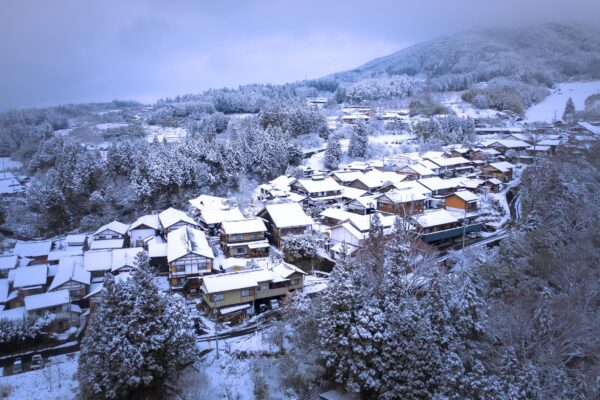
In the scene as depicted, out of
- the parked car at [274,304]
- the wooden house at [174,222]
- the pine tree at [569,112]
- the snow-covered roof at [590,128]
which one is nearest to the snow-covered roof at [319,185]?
the wooden house at [174,222]

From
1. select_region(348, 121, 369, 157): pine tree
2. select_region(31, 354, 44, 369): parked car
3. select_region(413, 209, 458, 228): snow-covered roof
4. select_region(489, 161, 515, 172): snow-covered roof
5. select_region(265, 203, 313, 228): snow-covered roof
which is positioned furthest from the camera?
select_region(348, 121, 369, 157): pine tree

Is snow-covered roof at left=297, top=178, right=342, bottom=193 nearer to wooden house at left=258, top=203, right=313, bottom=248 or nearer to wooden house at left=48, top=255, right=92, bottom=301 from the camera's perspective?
wooden house at left=258, top=203, right=313, bottom=248

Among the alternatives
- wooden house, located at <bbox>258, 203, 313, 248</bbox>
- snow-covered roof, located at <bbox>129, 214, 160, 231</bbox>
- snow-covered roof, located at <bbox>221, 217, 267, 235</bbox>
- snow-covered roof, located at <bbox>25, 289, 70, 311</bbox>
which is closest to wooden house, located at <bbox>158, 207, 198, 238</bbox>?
snow-covered roof, located at <bbox>129, 214, 160, 231</bbox>

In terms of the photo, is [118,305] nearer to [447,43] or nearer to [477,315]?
[477,315]

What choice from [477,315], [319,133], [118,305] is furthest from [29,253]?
[319,133]

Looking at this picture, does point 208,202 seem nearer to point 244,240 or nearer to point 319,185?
point 244,240

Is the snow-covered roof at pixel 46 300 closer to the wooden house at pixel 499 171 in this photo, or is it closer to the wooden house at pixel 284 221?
the wooden house at pixel 284 221
